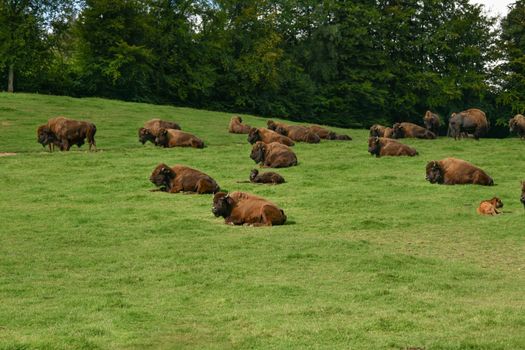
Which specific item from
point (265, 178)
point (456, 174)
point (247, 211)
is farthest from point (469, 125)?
point (247, 211)

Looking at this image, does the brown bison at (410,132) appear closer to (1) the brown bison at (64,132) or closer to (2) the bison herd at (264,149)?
(2) the bison herd at (264,149)

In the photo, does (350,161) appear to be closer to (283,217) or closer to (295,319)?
(283,217)

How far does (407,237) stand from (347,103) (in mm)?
60482

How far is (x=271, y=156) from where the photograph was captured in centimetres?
3023

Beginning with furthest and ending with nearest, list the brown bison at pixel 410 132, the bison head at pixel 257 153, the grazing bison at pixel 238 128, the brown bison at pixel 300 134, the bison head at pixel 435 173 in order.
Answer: the grazing bison at pixel 238 128
the brown bison at pixel 410 132
the brown bison at pixel 300 134
the bison head at pixel 257 153
the bison head at pixel 435 173

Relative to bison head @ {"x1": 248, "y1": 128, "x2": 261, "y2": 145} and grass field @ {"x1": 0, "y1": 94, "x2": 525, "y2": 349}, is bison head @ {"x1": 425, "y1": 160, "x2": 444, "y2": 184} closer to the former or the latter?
grass field @ {"x1": 0, "y1": 94, "x2": 525, "y2": 349}

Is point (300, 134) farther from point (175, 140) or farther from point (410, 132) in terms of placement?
point (175, 140)

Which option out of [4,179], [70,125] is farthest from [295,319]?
[70,125]

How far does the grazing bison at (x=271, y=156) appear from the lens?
30078mm

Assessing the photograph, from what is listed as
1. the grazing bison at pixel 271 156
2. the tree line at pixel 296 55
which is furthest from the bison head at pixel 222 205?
the tree line at pixel 296 55

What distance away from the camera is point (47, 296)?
12383 mm

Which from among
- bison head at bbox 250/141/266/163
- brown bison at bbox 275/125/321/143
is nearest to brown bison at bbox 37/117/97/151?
bison head at bbox 250/141/266/163

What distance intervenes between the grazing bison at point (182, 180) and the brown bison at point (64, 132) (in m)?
11.0

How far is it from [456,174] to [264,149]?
7458 millimetres
